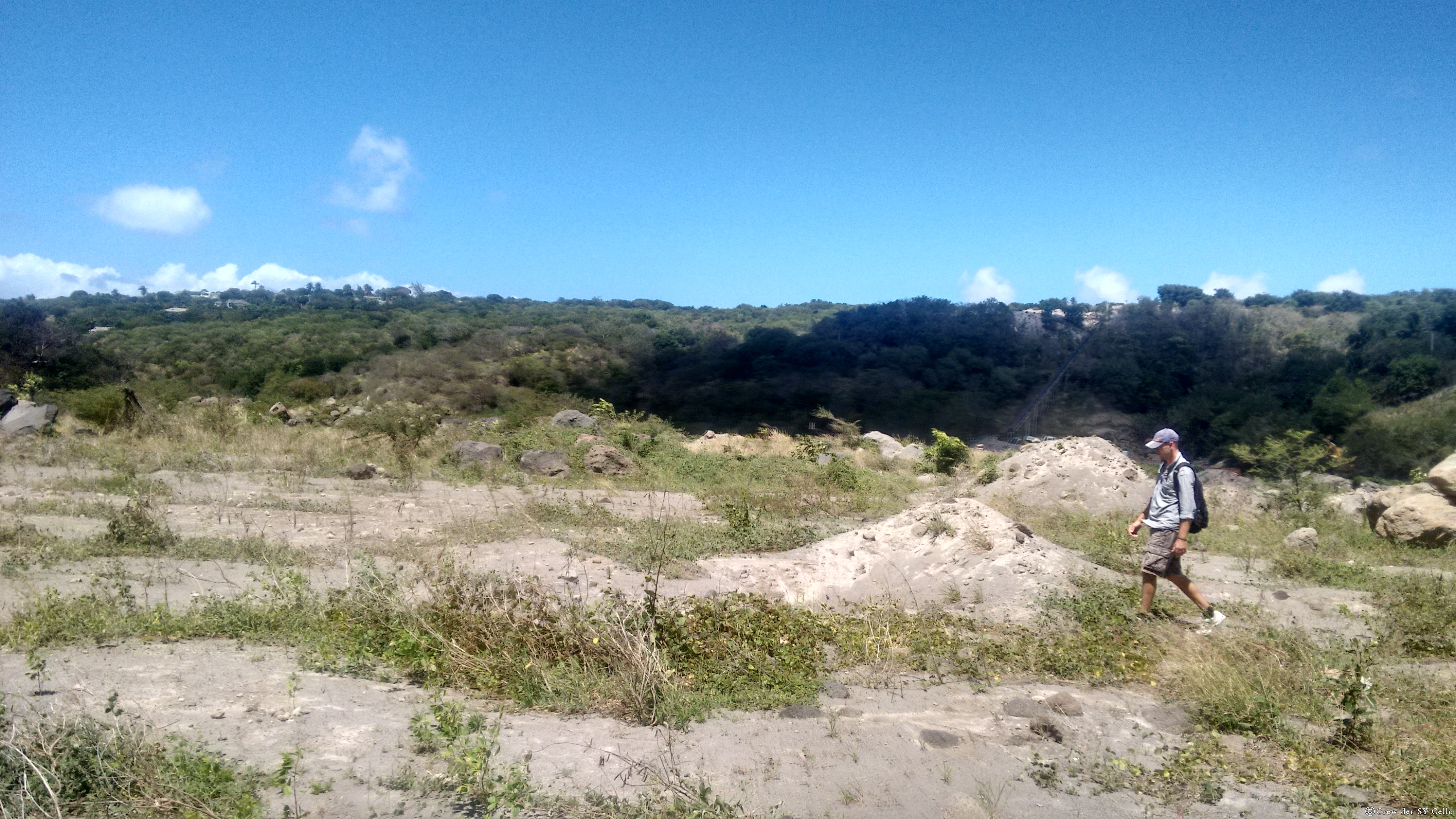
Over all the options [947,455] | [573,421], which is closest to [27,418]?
[573,421]

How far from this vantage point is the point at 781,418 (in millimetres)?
27781

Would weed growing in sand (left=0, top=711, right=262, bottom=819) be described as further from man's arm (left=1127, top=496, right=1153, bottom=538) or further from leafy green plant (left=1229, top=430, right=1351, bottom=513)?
leafy green plant (left=1229, top=430, right=1351, bottom=513)

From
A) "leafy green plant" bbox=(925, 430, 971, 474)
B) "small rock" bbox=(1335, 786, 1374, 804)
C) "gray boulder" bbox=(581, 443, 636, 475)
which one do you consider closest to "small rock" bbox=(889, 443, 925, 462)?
"leafy green plant" bbox=(925, 430, 971, 474)

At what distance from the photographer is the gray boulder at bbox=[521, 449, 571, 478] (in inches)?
550

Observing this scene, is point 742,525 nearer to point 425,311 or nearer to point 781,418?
point 781,418

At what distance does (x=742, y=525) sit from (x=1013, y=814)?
5641 mm

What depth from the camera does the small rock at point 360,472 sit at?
12.6 m

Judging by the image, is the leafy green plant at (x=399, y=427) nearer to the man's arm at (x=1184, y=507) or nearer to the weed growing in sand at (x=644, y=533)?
the weed growing in sand at (x=644, y=533)

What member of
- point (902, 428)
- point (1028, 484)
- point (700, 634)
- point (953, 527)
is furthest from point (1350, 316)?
point (700, 634)

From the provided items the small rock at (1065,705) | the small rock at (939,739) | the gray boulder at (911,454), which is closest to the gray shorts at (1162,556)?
the small rock at (1065,705)

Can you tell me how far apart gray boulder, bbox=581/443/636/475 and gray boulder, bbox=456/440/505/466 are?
1531mm

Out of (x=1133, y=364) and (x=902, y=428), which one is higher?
(x=1133, y=364)

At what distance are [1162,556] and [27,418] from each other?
1966 centimetres

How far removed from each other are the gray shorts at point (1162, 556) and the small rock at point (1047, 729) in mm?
2320
